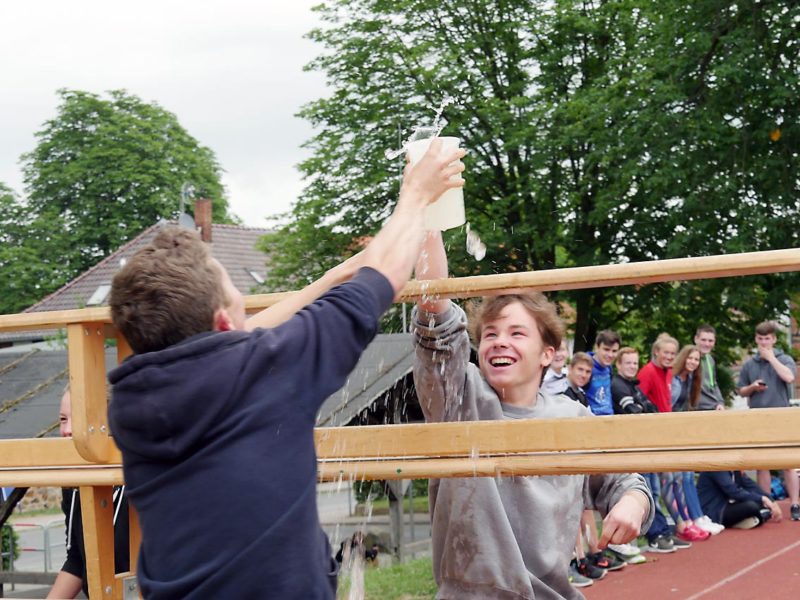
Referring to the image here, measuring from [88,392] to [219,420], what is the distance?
3.91 feet

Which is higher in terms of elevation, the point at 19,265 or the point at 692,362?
the point at 19,265

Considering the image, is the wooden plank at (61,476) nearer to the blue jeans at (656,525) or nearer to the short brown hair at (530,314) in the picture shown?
the short brown hair at (530,314)

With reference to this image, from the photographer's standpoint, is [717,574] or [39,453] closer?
[39,453]

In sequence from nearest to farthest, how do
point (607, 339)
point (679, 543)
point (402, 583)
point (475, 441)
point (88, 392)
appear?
point (475, 441)
point (88, 392)
point (402, 583)
point (607, 339)
point (679, 543)

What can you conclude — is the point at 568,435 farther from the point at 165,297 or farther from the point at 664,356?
the point at 664,356

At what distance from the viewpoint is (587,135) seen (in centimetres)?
2000

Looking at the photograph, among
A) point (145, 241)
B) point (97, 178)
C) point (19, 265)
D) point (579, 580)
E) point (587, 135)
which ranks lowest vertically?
point (579, 580)

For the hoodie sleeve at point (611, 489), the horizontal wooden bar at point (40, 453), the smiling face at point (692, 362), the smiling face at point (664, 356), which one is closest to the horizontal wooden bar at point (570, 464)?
the hoodie sleeve at point (611, 489)

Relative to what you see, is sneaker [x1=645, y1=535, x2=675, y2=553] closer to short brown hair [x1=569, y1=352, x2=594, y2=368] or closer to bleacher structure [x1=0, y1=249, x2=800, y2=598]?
short brown hair [x1=569, y1=352, x2=594, y2=368]

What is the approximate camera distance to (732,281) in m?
17.9

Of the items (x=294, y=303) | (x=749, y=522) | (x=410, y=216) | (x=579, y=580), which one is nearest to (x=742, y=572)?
(x=579, y=580)

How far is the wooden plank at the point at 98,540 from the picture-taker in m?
3.17

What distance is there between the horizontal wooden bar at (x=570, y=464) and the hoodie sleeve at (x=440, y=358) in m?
0.19

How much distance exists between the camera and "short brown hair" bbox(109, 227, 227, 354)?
2.07 metres
